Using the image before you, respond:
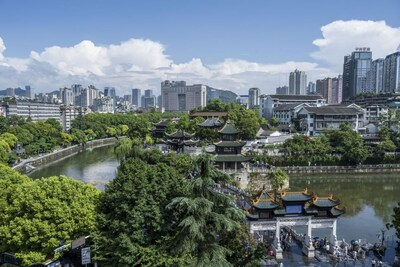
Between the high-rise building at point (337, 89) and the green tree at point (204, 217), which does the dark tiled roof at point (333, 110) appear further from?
the high-rise building at point (337, 89)

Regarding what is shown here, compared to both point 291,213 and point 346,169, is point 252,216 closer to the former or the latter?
point 291,213

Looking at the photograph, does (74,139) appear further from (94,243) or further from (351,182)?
(94,243)

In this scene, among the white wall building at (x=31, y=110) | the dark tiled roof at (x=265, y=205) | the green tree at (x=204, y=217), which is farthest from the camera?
the white wall building at (x=31, y=110)

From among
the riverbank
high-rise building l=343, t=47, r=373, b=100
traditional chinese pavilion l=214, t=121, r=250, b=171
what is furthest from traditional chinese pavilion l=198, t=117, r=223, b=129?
high-rise building l=343, t=47, r=373, b=100

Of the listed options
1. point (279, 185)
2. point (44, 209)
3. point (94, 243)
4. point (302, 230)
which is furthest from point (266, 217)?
point (279, 185)

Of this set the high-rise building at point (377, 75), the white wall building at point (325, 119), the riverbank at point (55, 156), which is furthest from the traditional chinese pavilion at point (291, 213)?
the high-rise building at point (377, 75)

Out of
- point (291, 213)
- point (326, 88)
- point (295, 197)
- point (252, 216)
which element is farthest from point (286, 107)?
point (326, 88)
